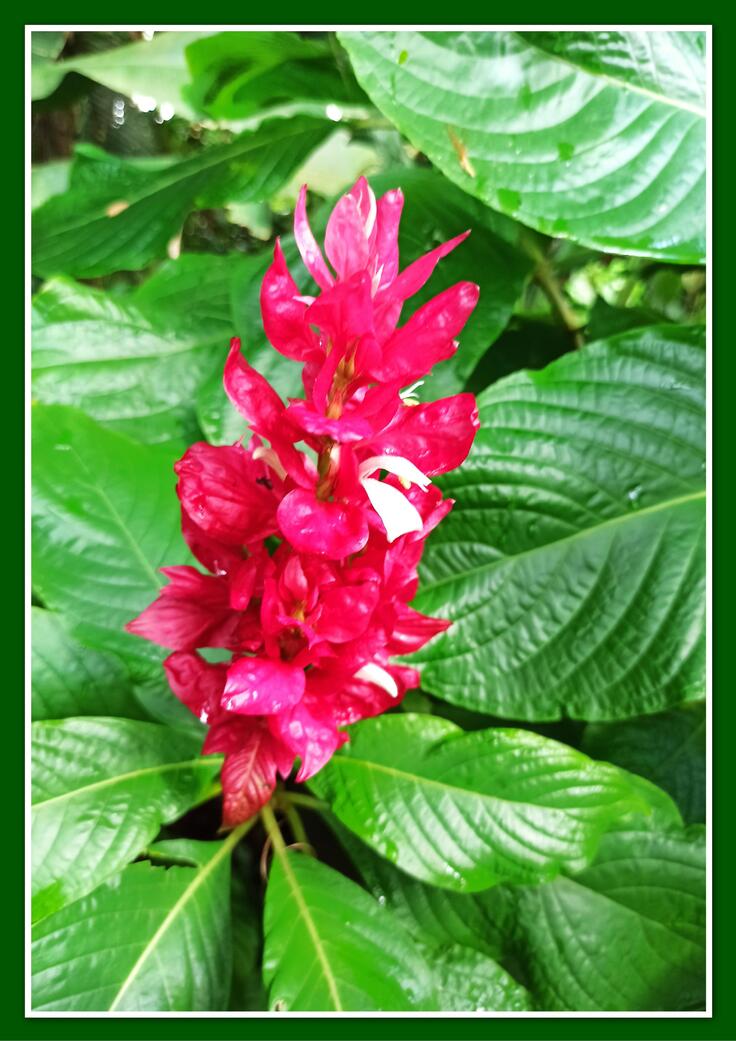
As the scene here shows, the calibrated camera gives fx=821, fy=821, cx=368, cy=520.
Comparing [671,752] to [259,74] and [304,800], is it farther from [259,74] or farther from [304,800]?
[259,74]

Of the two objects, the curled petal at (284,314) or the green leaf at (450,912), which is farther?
the green leaf at (450,912)

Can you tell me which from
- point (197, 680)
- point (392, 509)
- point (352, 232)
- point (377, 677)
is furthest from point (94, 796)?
point (352, 232)

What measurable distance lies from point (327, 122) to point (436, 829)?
73 cm

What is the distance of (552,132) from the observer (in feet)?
2.30

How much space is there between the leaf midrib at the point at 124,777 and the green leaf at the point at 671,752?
0.39 meters

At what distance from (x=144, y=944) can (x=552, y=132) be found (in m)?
0.73

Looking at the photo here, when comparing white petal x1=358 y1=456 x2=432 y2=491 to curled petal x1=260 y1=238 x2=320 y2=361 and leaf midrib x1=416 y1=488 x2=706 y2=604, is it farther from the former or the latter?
leaf midrib x1=416 y1=488 x2=706 y2=604

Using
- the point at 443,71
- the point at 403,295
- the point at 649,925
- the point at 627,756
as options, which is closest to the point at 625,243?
the point at 443,71

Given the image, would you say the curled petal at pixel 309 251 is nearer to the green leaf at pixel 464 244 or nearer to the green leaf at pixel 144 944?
the green leaf at pixel 464 244

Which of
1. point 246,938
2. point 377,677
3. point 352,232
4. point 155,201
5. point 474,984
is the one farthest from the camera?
point 155,201

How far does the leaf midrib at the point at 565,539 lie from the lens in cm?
72

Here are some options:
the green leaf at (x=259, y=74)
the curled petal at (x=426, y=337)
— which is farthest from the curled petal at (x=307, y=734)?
the green leaf at (x=259, y=74)

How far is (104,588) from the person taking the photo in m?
0.72

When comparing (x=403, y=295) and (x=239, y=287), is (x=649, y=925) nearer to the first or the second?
(x=403, y=295)
